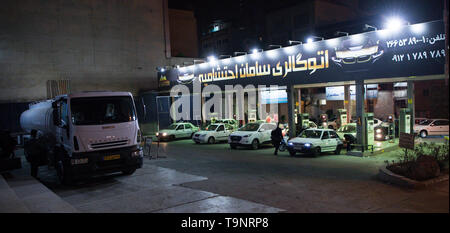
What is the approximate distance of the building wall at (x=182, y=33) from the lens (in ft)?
155

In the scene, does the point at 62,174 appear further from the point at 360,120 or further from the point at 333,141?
the point at 360,120

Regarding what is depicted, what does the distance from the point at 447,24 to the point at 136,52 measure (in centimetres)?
3271

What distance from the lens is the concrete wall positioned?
92.7 feet

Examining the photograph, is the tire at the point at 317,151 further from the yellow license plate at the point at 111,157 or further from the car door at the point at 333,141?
the yellow license plate at the point at 111,157

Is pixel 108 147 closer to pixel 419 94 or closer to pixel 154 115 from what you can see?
pixel 154 115

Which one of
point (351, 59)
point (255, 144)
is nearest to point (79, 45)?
point (255, 144)

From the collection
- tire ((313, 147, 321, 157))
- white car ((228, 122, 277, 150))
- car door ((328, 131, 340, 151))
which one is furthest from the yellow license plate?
car door ((328, 131, 340, 151))

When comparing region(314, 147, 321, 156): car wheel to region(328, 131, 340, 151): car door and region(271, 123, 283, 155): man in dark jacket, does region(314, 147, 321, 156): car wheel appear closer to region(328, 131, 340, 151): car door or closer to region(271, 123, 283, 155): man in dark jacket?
region(328, 131, 340, 151): car door

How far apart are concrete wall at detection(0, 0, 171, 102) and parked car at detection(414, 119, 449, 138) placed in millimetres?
25765

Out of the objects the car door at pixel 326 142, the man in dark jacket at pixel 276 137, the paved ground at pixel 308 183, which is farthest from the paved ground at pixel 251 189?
the man in dark jacket at pixel 276 137

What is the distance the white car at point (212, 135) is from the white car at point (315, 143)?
7.92 metres
